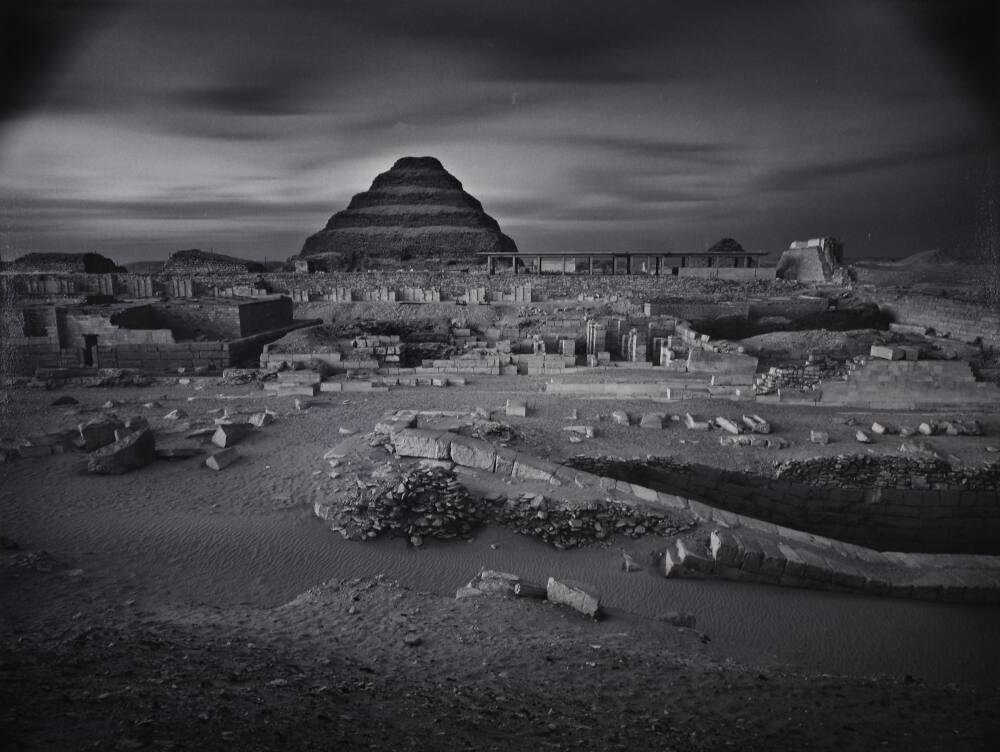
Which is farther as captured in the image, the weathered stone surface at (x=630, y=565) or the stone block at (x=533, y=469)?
the stone block at (x=533, y=469)

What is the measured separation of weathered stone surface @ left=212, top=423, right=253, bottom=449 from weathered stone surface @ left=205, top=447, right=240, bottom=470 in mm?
463

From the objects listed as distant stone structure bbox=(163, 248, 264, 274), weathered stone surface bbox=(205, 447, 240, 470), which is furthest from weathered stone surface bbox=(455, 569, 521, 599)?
distant stone structure bbox=(163, 248, 264, 274)

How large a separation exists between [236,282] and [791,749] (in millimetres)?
39628

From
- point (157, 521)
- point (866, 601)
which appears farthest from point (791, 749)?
point (157, 521)

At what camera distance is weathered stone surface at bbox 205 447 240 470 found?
7.73m

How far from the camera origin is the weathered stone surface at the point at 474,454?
752 cm

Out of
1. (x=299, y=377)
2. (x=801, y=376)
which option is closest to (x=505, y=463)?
(x=299, y=377)

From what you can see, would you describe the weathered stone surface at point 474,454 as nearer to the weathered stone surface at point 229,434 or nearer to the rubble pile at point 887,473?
the weathered stone surface at point 229,434

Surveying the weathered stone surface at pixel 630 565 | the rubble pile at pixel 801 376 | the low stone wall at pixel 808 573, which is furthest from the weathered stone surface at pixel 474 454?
the rubble pile at pixel 801 376

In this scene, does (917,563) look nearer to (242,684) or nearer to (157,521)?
(242,684)

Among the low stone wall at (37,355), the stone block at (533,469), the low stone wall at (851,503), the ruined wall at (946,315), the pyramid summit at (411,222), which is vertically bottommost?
the low stone wall at (851,503)

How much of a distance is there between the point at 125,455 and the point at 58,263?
47002mm

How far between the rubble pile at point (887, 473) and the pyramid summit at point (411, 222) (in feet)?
213

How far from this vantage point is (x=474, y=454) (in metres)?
7.60
